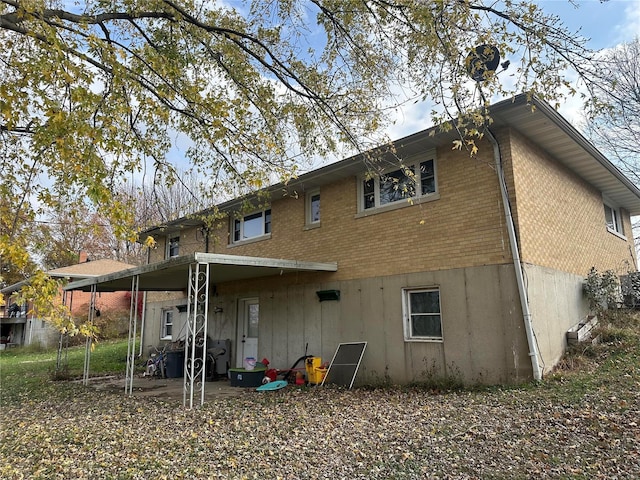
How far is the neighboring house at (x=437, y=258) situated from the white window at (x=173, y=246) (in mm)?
4846

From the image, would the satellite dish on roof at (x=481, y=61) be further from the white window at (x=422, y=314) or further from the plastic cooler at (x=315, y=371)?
the plastic cooler at (x=315, y=371)

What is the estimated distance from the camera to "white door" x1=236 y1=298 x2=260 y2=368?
13273 millimetres

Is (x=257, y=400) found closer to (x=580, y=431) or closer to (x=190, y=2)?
(x=580, y=431)

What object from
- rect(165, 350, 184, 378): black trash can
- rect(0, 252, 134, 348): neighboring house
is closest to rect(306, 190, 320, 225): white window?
rect(165, 350, 184, 378): black trash can

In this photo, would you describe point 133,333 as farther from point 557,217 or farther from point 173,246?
point 557,217

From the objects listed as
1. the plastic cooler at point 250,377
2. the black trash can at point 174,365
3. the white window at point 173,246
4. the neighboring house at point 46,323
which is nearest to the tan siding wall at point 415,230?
the plastic cooler at point 250,377

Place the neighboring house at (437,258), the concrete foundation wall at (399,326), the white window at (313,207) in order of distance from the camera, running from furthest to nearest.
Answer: the white window at (313,207)
the neighboring house at (437,258)
the concrete foundation wall at (399,326)

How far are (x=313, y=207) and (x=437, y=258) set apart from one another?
4.40m

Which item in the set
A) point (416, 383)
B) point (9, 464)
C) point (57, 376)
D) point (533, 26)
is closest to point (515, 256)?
point (416, 383)

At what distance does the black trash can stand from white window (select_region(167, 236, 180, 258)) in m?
5.16

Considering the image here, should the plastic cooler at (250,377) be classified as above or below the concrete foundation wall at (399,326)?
below

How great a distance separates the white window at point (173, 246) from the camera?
17.7 m

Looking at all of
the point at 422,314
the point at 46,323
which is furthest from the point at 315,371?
the point at 46,323

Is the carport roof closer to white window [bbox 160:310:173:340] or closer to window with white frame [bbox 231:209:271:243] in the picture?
window with white frame [bbox 231:209:271:243]
